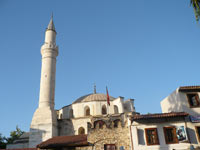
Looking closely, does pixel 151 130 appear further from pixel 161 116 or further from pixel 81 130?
pixel 81 130

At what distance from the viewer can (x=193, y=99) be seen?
1415 centimetres

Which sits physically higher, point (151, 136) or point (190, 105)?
point (190, 105)

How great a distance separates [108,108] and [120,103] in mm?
1610

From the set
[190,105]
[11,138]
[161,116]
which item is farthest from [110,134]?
[11,138]

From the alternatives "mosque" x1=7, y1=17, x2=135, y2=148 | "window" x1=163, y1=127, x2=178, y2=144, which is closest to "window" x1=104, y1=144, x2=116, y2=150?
"window" x1=163, y1=127, x2=178, y2=144

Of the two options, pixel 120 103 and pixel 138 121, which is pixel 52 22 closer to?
pixel 120 103

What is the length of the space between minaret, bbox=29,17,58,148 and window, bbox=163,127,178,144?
12.7 m

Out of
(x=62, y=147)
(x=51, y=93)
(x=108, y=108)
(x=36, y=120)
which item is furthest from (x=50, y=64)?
(x=62, y=147)

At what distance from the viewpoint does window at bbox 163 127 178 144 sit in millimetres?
12758

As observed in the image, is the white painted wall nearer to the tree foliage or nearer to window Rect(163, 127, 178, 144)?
window Rect(163, 127, 178, 144)

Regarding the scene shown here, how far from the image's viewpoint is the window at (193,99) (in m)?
13.9

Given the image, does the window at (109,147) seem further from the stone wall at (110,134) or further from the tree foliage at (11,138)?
the tree foliage at (11,138)

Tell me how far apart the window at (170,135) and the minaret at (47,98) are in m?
12.7

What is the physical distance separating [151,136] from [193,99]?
4185 mm
